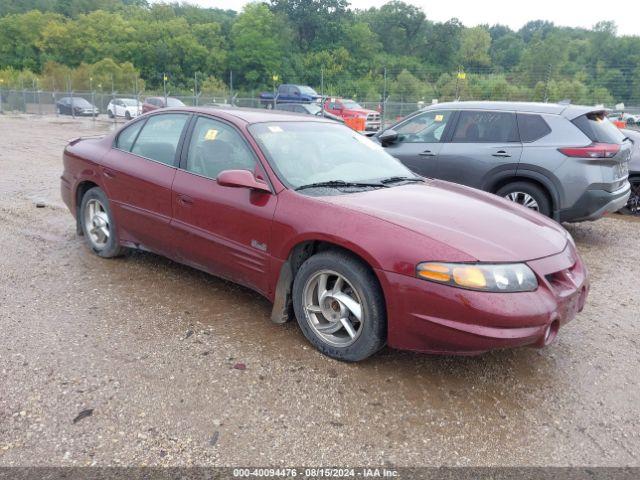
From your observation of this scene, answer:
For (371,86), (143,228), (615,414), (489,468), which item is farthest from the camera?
(371,86)

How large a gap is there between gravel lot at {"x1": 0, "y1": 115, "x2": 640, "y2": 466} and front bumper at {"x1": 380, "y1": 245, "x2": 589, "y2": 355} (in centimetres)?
36

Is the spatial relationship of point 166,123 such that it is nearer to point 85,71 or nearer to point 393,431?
point 393,431

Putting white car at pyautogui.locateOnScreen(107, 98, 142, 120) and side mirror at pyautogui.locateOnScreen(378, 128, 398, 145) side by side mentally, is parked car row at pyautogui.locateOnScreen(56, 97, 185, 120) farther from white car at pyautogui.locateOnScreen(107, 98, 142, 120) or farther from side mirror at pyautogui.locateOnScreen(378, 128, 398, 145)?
side mirror at pyautogui.locateOnScreen(378, 128, 398, 145)

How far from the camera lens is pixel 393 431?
2674 mm

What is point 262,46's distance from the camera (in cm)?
8412

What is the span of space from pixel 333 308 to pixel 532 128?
14.3ft

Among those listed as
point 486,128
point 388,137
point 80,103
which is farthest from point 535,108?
point 80,103

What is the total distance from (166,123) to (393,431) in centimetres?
321

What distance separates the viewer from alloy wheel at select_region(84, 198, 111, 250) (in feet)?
16.5

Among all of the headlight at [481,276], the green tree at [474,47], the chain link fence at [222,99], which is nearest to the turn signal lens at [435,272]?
the headlight at [481,276]

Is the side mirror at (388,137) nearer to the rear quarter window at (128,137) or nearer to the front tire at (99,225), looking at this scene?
the rear quarter window at (128,137)

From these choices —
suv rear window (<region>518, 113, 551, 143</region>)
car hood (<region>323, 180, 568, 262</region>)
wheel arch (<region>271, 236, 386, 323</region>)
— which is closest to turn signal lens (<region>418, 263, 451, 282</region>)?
car hood (<region>323, 180, 568, 262</region>)

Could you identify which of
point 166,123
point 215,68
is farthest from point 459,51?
point 166,123

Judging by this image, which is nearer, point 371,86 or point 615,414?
point 615,414
